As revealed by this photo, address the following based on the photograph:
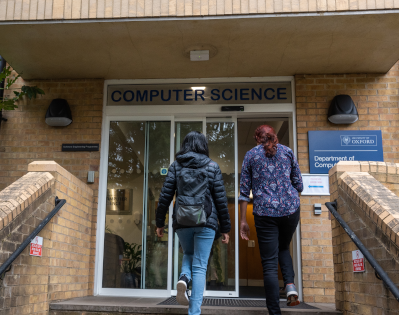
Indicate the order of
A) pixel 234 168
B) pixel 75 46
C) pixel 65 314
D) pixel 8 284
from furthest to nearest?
1. pixel 234 168
2. pixel 75 46
3. pixel 65 314
4. pixel 8 284

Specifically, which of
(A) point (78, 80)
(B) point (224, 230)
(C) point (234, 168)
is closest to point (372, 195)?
(B) point (224, 230)

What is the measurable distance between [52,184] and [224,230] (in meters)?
1.88

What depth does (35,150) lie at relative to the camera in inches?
235

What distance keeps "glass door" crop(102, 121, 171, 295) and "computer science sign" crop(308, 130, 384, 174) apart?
2.03 meters

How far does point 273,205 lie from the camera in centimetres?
355

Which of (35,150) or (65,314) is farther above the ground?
(35,150)

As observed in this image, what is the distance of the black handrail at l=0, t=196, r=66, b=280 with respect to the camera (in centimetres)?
332

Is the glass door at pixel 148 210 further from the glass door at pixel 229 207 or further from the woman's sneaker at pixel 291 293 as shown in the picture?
the woman's sneaker at pixel 291 293

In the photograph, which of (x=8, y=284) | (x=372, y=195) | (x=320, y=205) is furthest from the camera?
(x=320, y=205)

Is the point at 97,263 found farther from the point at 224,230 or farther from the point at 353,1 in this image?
the point at 353,1

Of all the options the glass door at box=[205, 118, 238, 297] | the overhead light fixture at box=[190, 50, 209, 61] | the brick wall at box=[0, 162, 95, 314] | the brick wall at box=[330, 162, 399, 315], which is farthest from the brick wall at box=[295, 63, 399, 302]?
the brick wall at box=[0, 162, 95, 314]

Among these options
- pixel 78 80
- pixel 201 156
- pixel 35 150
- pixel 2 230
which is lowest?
pixel 2 230

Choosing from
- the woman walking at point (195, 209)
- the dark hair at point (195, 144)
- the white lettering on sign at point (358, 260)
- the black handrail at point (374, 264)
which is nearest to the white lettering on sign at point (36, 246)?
the woman walking at point (195, 209)

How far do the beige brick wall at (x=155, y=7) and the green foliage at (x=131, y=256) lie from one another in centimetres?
296
